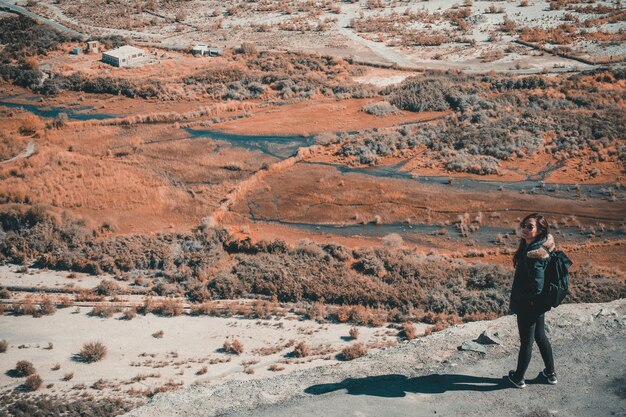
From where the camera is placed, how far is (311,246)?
23297 millimetres

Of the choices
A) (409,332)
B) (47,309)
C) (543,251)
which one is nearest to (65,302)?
(47,309)

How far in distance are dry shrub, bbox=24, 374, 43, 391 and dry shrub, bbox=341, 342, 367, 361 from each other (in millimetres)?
7790

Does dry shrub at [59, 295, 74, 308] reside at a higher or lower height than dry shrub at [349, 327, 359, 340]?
lower

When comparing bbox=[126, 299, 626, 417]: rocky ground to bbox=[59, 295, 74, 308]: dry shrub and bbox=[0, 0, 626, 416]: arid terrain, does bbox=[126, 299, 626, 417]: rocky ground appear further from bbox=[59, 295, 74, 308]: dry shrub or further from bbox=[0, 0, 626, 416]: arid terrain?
bbox=[59, 295, 74, 308]: dry shrub

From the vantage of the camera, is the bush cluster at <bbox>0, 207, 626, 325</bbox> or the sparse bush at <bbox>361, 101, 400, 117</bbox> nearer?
the bush cluster at <bbox>0, 207, 626, 325</bbox>

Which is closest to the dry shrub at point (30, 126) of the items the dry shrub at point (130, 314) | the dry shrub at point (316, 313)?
the dry shrub at point (130, 314)

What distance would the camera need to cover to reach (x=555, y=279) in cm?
934

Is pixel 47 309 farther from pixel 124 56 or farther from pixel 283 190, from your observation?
pixel 124 56

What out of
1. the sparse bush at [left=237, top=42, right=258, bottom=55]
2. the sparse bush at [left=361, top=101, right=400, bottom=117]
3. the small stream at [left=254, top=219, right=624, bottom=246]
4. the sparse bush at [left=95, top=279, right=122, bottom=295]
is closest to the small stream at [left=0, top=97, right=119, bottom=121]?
the sparse bush at [left=237, top=42, right=258, bottom=55]

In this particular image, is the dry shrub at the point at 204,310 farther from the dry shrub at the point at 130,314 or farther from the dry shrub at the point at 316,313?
the dry shrub at the point at 316,313

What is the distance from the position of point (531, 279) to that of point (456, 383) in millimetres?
3000

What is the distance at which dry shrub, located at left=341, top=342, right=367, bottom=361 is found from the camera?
16144mm

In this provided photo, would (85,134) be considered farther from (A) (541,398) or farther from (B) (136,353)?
(A) (541,398)

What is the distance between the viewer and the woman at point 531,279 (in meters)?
9.29
